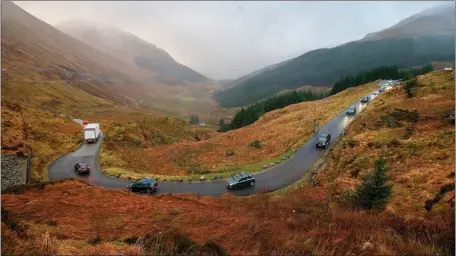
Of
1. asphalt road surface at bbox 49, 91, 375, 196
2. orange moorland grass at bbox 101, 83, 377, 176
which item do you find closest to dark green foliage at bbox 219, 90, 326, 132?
orange moorland grass at bbox 101, 83, 377, 176

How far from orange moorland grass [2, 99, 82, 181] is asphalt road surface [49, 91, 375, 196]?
1729 millimetres

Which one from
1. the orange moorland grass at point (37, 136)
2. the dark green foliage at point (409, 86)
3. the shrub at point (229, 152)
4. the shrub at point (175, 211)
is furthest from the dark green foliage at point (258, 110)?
the shrub at point (175, 211)

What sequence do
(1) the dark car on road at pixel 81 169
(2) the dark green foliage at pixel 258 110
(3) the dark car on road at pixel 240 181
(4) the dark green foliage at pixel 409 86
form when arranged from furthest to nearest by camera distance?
(2) the dark green foliage at pixel 258 110 < (4) the dark green foliage at pixel 409 86 < (1) the dark car on road at pixel 81 169 < (3) the dark car on road at pixel 240 181

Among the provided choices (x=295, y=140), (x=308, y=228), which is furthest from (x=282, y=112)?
(x=308, y=228)

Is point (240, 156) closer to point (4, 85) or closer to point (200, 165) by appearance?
point (200, 165)

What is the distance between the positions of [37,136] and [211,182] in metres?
32.7

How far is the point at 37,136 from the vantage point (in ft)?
160

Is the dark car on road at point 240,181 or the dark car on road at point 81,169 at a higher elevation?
the dark car on road at point 81,169

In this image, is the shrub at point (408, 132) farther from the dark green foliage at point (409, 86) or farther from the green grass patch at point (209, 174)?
the dark green foliage at point (409, 86)

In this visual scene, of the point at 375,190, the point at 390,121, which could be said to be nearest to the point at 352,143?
the point at 390,121

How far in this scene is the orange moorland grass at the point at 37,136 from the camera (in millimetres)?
41719

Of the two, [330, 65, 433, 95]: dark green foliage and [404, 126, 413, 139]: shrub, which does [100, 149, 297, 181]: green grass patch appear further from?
[330, 65, 433, 95]: dark green foliage

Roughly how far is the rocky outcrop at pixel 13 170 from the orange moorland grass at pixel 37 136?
117 cm

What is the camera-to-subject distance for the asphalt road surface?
3161 cm
